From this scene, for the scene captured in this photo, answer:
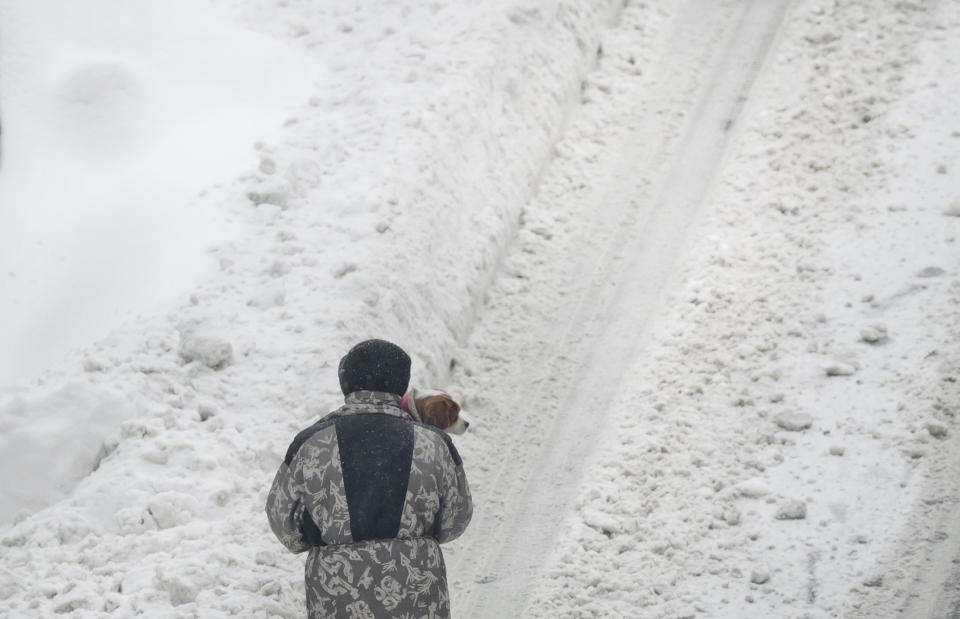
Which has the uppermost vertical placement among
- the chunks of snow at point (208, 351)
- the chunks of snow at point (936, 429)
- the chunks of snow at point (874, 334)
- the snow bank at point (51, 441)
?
the chunks of snow at point (874, 334)

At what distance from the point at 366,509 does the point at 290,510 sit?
1.14 ft

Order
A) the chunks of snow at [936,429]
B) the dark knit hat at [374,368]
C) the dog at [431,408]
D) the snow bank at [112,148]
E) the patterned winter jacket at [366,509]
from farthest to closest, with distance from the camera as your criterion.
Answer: the snow bank at [112,148]
the chunks of snow at [936,429]
the dog at [431,408]
the dark knit hat at [374,368]
the patterned winter jacket at [366,509]

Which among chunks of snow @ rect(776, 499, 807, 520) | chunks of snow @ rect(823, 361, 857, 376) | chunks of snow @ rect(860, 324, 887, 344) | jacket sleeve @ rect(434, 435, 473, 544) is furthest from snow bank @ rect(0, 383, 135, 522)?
chunks of snow @ rect(860, 324, 887, 344)

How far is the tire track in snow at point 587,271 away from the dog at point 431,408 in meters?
1.85

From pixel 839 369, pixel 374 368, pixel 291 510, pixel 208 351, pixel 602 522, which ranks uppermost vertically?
pixel 374 368

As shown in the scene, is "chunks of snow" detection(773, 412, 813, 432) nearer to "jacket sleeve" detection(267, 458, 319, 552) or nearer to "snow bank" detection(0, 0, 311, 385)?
"jacket sleeve" detection(267, 458, 319, 552)

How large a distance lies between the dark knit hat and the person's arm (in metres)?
0.42

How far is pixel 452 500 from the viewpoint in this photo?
4.78 meters

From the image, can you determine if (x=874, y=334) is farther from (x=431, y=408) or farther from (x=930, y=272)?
(x=431, y=408)

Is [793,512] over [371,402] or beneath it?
beneath

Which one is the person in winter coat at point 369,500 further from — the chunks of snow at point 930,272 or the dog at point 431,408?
the chunks of snow at point 930,272

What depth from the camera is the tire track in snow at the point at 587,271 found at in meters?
7.04

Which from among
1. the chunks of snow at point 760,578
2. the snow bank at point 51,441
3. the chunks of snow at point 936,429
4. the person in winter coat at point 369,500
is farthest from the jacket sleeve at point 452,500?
the chunks of snow at point 936,429

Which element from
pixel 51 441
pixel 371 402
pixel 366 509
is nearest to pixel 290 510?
pixel 366 509
